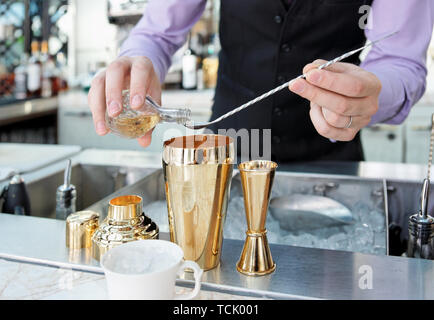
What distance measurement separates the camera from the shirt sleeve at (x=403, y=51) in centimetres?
104

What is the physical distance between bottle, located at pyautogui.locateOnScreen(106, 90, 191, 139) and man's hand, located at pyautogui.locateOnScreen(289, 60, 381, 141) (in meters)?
0.25

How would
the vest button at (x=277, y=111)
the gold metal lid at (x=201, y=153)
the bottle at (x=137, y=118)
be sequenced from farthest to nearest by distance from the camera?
the vest button at (x=277, y=111), the bottle at (x=137, y=118), the gold metal lid at (x=201, y=153)

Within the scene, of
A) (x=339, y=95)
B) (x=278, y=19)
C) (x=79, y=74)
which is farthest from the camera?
(x=79, y=74)

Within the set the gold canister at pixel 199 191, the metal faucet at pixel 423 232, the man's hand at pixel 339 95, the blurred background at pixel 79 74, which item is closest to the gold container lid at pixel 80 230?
the gold canister at pixel 199 191

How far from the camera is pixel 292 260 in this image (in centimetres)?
65

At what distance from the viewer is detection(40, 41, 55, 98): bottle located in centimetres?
292

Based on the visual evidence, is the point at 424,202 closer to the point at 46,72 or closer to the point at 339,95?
the point at 339,95

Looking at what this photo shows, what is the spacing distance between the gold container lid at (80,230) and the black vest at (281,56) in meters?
0.79

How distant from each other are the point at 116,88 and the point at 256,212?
0.36 meters

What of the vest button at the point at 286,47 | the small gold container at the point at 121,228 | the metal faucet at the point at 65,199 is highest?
the vest button at the point at 286,47

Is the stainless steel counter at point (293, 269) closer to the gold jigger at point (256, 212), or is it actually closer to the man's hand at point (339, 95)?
the gold jigger at point (256, 212)

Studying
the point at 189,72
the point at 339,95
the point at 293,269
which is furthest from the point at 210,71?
the point at 293,269

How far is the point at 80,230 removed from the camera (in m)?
0.69

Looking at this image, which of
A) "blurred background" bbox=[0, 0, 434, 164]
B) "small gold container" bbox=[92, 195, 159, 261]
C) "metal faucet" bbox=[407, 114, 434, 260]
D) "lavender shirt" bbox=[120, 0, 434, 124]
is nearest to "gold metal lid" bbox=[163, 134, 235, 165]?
"small gold container" bbox=[92, 195, 159, 261]
